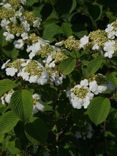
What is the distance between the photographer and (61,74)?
96.5 inches

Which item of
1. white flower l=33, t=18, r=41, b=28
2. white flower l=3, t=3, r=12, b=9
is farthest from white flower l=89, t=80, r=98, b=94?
white flower l=3, t=3, r=12, b=9

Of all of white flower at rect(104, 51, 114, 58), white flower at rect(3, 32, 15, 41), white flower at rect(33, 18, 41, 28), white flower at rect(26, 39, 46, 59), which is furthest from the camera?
white flower at rect(33, 18, 41, 28)

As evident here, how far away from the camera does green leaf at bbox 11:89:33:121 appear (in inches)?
91.2

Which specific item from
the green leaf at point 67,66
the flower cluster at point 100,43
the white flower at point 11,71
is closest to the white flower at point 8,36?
the flower cluster at point 100,43

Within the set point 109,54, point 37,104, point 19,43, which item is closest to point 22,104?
point 37,104

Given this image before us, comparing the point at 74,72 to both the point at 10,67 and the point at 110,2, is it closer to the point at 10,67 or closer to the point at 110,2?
the point at 10,67

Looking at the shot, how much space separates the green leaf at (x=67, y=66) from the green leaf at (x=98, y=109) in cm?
17

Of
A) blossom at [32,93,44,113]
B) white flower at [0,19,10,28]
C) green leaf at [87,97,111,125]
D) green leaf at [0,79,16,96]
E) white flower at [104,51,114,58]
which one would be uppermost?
white flower at [0,19,10,28]

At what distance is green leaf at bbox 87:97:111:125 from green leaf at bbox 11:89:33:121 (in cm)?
26

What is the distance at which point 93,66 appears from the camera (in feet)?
7.83

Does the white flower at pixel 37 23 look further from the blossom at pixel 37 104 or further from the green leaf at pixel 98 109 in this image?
the green leaf at pixel 98 109

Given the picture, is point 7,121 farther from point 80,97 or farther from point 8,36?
point 8,36

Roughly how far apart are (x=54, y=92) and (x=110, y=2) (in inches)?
49.3

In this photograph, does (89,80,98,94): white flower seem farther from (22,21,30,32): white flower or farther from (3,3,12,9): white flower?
(3,3,12,9): white flower
